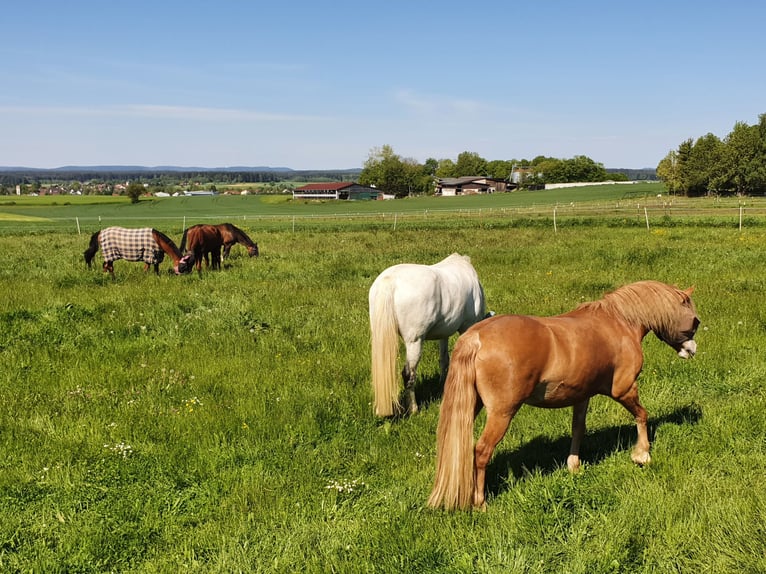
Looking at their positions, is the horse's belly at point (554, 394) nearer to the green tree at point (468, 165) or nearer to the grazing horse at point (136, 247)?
the grazing horse at point (136, 247)

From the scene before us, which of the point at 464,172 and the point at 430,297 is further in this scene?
the point at 464,172

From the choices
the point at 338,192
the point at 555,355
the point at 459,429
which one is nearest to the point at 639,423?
the point at 555,355

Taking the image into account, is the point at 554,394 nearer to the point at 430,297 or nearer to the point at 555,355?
the point at 555,355

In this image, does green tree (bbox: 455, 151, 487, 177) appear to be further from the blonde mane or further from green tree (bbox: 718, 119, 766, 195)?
the blonde mane

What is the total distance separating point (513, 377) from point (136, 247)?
14940mm

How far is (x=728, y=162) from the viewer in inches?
3191

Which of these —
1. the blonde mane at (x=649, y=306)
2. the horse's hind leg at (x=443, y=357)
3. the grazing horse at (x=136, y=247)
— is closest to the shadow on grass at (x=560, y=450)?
the blonde mane at (x=649, y=306)

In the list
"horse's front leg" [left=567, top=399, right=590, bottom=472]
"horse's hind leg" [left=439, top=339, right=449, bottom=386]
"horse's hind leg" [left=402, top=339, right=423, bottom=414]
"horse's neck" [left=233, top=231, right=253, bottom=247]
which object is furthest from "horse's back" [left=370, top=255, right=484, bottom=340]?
"horse's neck" [left=233, top=231, right=253, bottom=247]

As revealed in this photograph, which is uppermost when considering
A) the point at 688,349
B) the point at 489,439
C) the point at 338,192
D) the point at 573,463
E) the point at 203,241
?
the point at 338,192

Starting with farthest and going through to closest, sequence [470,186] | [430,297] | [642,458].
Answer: [470,186] < [430,297] < [642,458]

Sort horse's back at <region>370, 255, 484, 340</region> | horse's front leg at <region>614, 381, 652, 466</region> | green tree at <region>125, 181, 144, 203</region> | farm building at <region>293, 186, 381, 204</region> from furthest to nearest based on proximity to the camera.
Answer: farm building at <region>293, 186, 381, 204</region> < green tree at <region>125, 181, 144, 203</region> < horse's back at <region>370, 255, 484, 340</region> < horse's front leg at <region>614, 381, 652, 466</region>

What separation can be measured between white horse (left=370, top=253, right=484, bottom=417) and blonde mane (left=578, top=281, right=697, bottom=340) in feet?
7.30

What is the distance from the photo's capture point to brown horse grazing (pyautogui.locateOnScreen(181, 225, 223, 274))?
715 inches

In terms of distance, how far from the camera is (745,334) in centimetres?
902
